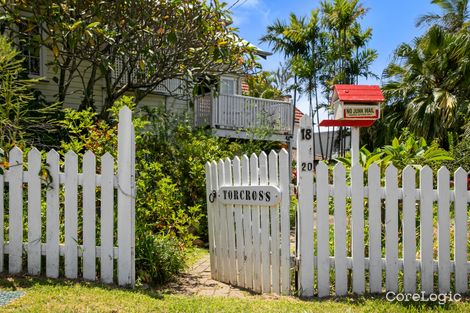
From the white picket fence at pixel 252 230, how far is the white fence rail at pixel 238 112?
28.8 feet

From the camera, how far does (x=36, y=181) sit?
178 inches

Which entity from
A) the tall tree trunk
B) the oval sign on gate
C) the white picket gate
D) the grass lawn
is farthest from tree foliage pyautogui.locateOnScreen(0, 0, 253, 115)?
the white picket gate

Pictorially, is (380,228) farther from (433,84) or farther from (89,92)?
(433,84)

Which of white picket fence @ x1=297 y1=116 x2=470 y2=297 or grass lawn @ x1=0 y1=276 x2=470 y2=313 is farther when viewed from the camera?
white picket fence @ x1=297 y1=116 x2=470 y2=297

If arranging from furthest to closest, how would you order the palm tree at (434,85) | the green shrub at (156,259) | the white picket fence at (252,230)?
the palm tree at (434,85), the green shrub at (156,259), the white picket fence at (252,230)

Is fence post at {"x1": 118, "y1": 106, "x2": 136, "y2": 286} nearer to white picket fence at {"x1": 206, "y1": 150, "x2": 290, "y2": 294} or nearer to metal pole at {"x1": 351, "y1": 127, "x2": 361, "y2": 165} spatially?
white picket fence at {"x1": 206, "y1": 150, "x2": 290, "y2": 294}

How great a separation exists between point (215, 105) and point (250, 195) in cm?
987

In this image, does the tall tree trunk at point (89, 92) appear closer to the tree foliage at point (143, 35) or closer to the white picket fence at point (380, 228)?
the tree foliage at point (143, 35)

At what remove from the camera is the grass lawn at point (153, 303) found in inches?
145

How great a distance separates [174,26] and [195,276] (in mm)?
6324

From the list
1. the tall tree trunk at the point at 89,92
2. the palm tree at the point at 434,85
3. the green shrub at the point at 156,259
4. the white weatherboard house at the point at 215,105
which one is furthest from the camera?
the palm tree at the point at 434,85

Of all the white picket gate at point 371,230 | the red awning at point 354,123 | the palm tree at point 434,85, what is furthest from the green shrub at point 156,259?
the palm tree at point 434,85

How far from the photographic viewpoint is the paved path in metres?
4.60

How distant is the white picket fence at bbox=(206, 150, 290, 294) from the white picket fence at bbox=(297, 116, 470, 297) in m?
0.18
